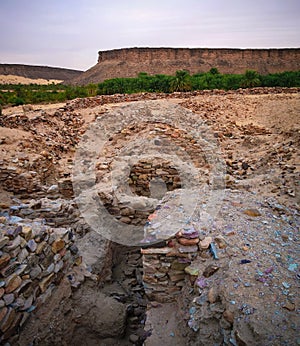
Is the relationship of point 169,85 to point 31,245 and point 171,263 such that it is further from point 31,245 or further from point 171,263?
point 31,245

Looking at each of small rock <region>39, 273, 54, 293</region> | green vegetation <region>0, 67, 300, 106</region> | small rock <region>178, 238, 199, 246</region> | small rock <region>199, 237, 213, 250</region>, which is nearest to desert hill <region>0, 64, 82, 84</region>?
green vegetation <region>0, 67, 300, 106</region>

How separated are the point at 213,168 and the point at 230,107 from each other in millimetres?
7165

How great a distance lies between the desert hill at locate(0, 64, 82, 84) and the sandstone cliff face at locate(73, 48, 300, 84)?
22620mm

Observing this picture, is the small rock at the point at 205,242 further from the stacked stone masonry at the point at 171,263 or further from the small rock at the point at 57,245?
the small rock at the point at 57,245

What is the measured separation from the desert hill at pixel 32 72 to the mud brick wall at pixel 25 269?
60.2m

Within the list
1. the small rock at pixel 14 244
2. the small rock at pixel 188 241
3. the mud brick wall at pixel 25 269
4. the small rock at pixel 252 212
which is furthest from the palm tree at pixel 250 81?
the small rock at pixel 14 244

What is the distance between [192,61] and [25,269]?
49.1 m

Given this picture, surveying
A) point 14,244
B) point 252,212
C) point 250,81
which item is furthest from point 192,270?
point 250,81

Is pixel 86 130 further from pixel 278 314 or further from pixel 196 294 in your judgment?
pixel 278 314

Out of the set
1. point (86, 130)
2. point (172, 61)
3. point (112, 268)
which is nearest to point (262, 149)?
point (112, 268)

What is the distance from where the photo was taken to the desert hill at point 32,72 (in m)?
59.7

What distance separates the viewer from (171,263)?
3.04 metres

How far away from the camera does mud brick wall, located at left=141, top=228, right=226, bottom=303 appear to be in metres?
3.02

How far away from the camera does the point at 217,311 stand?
235 centimetres
